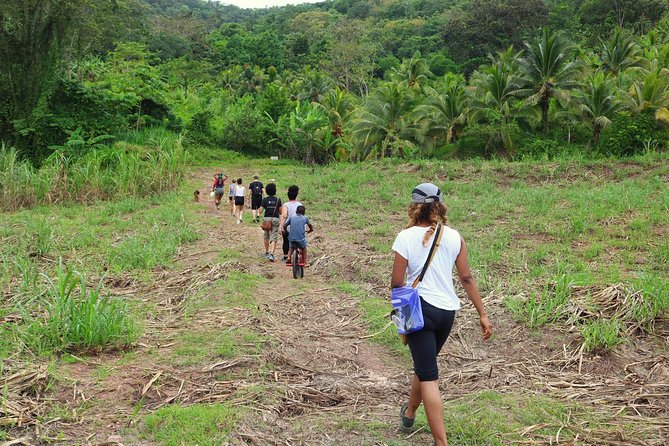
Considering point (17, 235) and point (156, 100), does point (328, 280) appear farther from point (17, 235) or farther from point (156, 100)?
point (156, 100)

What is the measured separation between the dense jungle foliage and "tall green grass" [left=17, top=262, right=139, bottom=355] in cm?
1361

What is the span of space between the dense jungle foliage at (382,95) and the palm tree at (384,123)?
7 centimetres

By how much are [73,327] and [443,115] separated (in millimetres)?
24707

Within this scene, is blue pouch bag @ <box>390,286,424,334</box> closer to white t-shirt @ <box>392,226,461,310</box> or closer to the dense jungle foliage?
white t-shirt @ <box>392,226,461,310</box>

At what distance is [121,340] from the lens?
5008mm

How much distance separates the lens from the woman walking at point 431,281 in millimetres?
3305

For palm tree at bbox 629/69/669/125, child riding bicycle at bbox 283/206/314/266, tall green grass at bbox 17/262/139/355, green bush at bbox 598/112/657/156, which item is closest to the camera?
tall green grass at bbox 17/262/139/355

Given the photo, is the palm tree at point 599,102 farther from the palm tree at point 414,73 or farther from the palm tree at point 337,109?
the palm tree at point 414,73

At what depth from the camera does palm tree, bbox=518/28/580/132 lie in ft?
81.0

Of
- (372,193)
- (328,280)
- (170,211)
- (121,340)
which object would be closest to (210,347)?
(121,340)

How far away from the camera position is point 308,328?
604cm

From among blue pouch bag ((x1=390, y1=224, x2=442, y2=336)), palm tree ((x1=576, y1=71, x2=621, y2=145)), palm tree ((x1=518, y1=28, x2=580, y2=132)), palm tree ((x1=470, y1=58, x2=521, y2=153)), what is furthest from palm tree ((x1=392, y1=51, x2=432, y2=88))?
blue pouch bag ((x1=390, y1=224, x2=442, y2=336))

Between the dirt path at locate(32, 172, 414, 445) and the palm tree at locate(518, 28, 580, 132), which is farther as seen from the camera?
the palm tree at locate(518, 28, 580, 132)

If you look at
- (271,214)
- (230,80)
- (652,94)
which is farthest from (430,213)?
(230,80)
